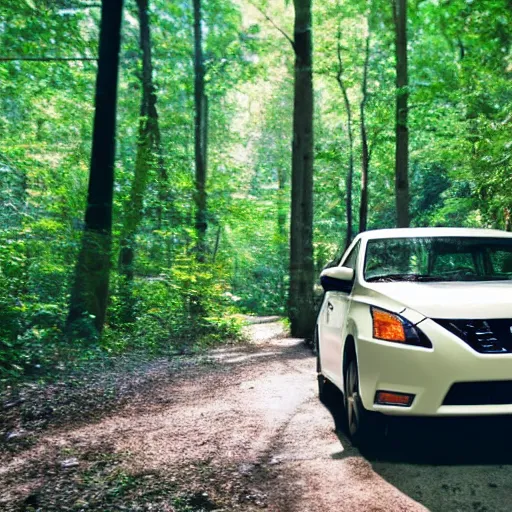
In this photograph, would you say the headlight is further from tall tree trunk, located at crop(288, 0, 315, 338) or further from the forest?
tall tree trunk, located at crop(288, 0, 315, 338)

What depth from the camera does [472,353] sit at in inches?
177

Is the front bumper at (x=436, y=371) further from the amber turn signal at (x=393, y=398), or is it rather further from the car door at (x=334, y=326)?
the car door at (x=334, y=326)

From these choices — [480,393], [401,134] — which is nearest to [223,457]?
[480,393]

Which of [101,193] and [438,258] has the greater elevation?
[101,193]

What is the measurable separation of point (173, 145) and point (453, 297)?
19881mm

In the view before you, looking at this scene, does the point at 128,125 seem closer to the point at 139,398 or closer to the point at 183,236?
the point at 183,236

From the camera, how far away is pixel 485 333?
4590 mm

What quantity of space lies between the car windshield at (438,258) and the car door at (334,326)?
13.5 inches

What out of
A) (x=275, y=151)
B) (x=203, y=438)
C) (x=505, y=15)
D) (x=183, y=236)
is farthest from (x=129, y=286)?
(x=275, y=151)

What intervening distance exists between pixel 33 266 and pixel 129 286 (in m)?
3.14

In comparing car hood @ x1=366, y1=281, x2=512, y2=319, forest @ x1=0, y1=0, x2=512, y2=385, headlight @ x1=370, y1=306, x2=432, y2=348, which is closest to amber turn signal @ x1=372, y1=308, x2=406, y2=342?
headlight @ x1=370, y1=306, x2=432, y2=348

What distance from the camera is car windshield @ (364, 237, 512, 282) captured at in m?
5.96

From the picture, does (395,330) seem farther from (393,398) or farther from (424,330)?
(393,398)

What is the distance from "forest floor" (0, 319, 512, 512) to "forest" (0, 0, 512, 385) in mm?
2536
